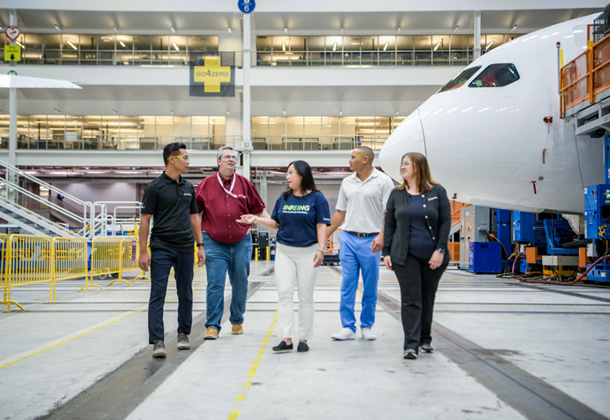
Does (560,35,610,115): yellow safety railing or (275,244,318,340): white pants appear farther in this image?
(560,35,610,115): yellow safety railing

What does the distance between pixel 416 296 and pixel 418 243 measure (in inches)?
16.1

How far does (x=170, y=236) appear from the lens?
424cm

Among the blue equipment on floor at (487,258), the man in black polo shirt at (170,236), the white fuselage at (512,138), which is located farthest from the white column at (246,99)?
the man in black polo shirt at (170,236)

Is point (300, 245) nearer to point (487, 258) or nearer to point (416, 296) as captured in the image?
point (416, 296)

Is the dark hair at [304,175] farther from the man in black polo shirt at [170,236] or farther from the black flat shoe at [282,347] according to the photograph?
the black flat shoe at [282,347]

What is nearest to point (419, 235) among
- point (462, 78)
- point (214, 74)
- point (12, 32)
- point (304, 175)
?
point (304, 175)

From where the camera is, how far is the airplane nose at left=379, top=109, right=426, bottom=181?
28.5 ft

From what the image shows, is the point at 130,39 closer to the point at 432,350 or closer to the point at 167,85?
the point at 167,85

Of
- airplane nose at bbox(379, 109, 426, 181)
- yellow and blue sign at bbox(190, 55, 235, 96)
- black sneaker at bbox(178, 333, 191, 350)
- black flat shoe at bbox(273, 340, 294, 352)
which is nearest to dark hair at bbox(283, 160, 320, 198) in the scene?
black flat shoe at bbox(273, 340, 294, 352)

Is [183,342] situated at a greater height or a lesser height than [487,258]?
greater

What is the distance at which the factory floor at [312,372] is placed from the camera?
264 cm

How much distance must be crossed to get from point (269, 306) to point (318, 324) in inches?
65.1

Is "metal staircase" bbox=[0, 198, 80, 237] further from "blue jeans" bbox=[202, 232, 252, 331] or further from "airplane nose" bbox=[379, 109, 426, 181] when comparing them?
"blue jeans" bbox=[202, 232, 252, 331]

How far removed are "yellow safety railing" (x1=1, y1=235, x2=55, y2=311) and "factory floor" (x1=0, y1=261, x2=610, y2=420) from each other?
1.86m
